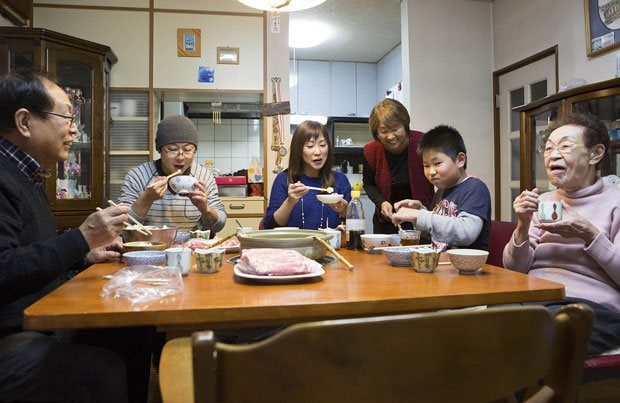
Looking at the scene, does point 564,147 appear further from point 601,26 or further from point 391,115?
point 601,26

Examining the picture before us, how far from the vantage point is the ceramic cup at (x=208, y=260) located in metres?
1.23

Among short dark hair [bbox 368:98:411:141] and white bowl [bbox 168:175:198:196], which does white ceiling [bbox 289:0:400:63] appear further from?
white bowl [bbox 168:175:198:196]

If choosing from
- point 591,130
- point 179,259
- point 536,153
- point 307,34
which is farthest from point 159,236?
point 307,34

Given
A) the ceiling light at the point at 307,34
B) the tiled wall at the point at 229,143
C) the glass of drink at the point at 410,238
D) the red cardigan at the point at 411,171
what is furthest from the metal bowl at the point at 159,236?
the ceiling light at the point at 307,34

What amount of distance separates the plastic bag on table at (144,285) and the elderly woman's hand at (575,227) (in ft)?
3.58

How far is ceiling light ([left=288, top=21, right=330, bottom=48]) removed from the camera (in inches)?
187

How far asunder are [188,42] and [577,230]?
3592 mm

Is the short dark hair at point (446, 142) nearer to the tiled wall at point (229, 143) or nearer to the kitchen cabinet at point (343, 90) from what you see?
the tiled wall at point (229, 143)

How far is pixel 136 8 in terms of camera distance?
385 centimetres

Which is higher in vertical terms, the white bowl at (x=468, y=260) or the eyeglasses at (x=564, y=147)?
the eyeglasses at (x=564, y=147)

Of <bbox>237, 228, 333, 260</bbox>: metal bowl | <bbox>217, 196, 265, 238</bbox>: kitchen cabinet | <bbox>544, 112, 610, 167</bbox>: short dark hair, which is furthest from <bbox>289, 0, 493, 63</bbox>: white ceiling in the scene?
<bbox>237, 228, 333, 260</bbox>: metal bowl

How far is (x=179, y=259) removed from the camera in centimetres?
120

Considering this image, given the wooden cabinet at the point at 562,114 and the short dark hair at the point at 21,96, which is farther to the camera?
the wooden cabinet at the point at 562,114

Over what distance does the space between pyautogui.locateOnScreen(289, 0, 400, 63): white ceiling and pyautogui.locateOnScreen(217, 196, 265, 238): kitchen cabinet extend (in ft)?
6.48
